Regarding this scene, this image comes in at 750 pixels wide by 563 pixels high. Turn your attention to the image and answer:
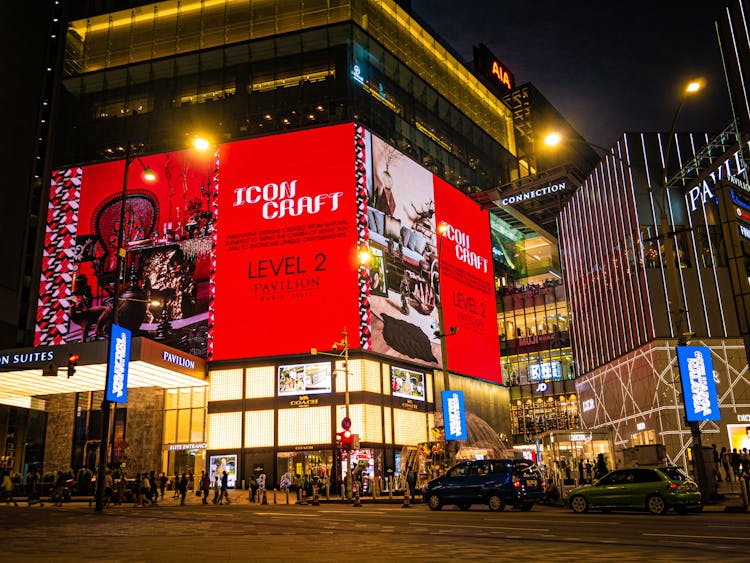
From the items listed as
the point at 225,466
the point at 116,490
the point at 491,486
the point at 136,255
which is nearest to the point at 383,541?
the point at 491,486

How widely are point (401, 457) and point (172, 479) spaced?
15.8 metres

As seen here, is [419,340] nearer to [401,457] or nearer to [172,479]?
[401,457]

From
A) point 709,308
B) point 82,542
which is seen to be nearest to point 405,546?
point 82,542

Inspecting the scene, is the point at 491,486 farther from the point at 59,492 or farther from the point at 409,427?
the point at 409,427

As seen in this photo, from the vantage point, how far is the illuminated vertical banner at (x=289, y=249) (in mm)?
48438

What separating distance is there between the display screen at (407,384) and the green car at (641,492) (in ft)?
89.0

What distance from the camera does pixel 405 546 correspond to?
12.1m

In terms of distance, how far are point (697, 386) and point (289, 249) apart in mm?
31740

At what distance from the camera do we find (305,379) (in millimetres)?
48281

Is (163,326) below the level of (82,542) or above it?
above

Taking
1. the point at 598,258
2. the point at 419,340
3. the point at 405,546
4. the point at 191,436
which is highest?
the point at 598,258

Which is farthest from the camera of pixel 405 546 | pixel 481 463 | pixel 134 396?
pixel 134 396

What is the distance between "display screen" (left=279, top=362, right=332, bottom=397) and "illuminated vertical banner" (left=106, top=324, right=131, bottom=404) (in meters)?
20.5

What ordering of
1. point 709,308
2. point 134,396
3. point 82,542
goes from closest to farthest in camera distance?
point 82,542 → point 709,308 → point 134,396
